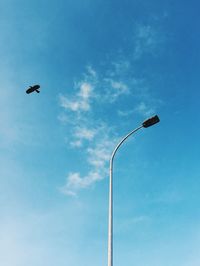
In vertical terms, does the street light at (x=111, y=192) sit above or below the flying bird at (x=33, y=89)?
below

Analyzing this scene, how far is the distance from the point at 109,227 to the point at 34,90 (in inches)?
470

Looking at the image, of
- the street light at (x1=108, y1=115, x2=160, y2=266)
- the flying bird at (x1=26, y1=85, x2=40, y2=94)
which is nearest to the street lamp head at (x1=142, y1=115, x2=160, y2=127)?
the street light at (x1=108, y1=115, x2=160, y2=266)

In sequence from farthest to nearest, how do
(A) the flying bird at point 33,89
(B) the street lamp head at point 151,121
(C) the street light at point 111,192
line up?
1. (A) the flying bird at point 33,89
2. (B) the street lamp head at point 151,121
3. (C) the street light at point 111,192

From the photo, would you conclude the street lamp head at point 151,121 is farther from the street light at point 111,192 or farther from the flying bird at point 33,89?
the flying bird at point 33,89

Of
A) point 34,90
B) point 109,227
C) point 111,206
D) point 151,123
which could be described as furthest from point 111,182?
point 34,90

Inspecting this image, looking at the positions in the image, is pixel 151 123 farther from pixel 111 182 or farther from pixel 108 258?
pixel 108 258

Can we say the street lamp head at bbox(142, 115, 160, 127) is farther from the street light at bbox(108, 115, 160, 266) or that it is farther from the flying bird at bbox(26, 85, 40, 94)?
the flying bird at bbox(26, 85, 40, 94)

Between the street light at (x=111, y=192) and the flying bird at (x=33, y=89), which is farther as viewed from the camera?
the flying bird at (x=33, y=89)

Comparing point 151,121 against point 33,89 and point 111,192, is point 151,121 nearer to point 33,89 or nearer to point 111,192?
point 111,192

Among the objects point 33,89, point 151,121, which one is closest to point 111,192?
point 151,121

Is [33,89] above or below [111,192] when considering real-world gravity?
above

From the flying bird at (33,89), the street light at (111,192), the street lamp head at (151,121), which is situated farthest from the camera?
the flying bird at (33,89)

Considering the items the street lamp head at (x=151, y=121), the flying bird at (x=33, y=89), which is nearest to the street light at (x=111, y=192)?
the street lamp head at (x=151, y=121)

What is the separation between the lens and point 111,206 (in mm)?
10602
